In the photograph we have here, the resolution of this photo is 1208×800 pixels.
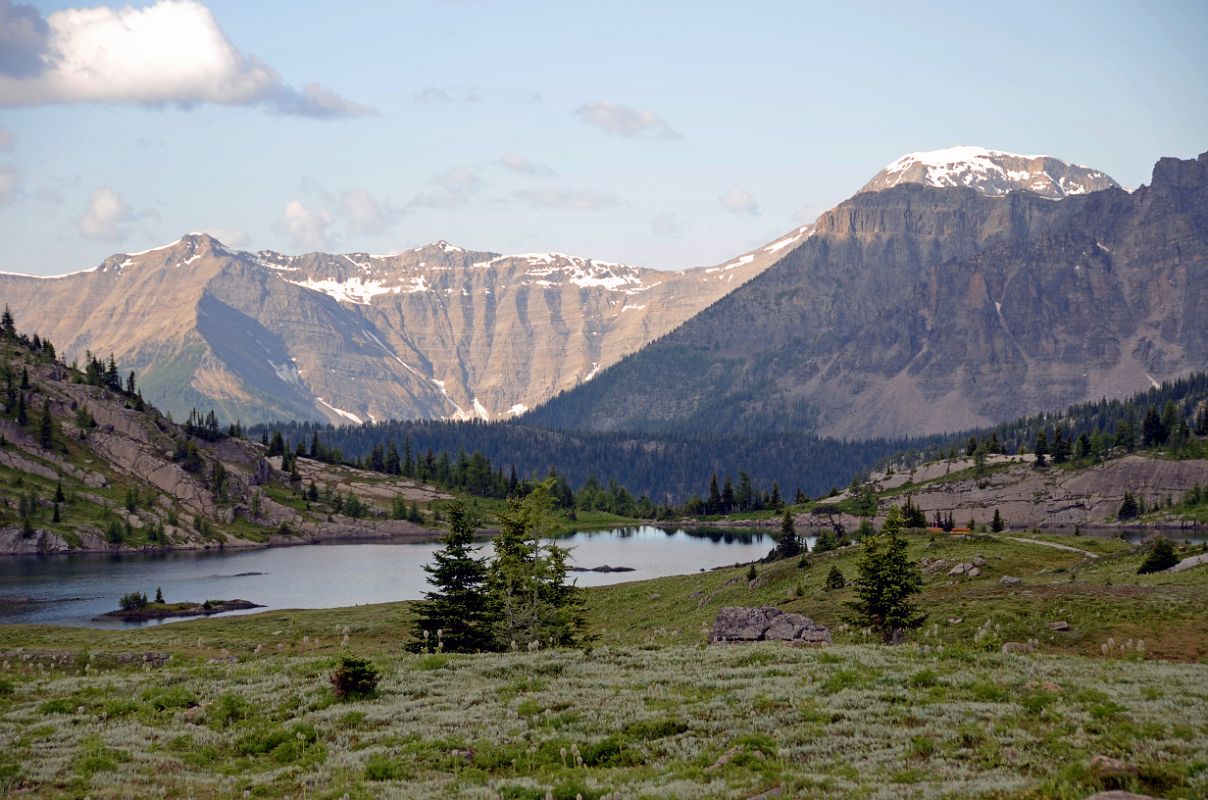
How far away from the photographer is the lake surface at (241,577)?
126m

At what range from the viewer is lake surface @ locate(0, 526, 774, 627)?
126 metres

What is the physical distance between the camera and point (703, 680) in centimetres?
3503

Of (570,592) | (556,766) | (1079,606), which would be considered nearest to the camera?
(556,766)

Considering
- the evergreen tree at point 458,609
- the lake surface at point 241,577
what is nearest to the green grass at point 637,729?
the evergreen tree at point 458,609

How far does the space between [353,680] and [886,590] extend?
3266 centimetres

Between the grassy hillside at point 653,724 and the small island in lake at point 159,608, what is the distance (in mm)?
72928

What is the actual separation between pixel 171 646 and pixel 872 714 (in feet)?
188

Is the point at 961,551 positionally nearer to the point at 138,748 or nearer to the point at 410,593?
the point at 138,748

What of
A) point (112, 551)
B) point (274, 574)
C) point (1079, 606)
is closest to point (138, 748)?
point (1079, 606)

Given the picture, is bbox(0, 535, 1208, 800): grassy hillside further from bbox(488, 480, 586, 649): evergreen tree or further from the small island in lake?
the small island in lake

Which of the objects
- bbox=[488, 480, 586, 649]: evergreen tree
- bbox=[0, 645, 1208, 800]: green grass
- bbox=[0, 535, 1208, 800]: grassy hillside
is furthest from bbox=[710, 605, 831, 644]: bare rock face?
bbox=[0, 645, 1208, 800]: green grass

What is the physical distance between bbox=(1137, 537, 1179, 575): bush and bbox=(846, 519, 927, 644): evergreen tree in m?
17.3

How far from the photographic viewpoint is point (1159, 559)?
67188 millimetres

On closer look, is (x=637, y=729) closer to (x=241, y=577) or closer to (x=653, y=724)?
(x=653, y=724)
